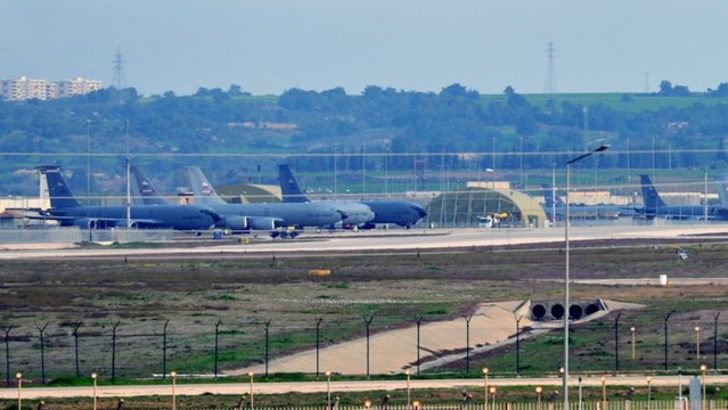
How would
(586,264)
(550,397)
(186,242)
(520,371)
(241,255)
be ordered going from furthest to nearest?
(186,242)
(241,255)
(586,264)
(520,371)
(550,397)

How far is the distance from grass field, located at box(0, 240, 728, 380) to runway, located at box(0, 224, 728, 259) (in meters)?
10.8

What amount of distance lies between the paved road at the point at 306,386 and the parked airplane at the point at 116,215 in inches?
4941

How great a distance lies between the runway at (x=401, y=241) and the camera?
137 m

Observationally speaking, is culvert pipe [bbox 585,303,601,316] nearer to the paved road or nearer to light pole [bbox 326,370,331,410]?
the paved road

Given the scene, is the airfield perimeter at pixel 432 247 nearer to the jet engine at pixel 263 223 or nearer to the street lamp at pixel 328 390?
the jet engine at pixel 263 223

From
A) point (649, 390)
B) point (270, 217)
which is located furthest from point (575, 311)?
point (270, 217)

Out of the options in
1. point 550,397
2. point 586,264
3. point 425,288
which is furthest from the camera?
point 586,264

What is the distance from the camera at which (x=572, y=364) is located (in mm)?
61219

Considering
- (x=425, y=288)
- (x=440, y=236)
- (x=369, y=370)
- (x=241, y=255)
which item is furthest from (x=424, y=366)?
(x=440, y=236)

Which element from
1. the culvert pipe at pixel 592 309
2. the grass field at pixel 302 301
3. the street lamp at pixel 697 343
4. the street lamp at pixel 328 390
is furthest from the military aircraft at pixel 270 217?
the street lamp at pixel 328 390

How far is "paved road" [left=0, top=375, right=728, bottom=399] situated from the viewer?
174ft

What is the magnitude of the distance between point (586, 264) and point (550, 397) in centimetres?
6421

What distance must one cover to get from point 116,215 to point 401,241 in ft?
149

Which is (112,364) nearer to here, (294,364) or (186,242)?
(294,364)
